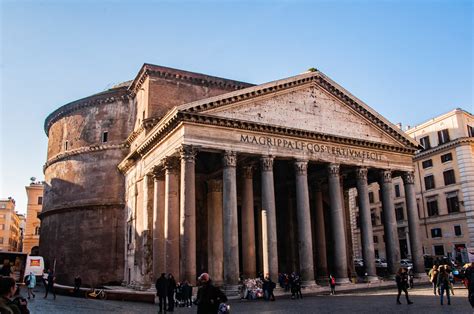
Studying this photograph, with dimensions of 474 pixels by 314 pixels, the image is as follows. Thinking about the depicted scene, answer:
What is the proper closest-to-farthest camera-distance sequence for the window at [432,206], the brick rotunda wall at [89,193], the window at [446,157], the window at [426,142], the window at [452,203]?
1. the brick rotunda wall at [89,193]
2. the window at [452,203]
3. the window at [446,157]
4. the window at [432,206]
5. the window at [426,142]

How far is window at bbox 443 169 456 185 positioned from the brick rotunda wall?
23167mm

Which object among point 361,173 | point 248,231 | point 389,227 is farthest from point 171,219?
point 389,227

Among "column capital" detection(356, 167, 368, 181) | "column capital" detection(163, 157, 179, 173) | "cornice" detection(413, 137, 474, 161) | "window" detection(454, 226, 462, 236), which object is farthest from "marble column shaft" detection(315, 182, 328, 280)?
"window" detection(454, 226, 462, 236)

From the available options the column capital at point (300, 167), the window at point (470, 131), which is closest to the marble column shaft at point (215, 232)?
the column capital at point (300, 167)

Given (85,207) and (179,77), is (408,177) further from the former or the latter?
(85,207)

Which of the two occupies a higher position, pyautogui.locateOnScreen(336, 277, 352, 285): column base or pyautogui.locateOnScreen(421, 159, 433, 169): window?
pyautogui.locateOnScreen(421, 159, 433, 169): window

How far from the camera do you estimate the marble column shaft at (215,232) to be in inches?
853

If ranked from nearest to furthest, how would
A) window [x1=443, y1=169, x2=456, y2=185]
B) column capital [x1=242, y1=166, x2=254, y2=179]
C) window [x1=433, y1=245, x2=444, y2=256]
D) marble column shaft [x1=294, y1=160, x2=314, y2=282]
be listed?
marble column shaft [x1=294, y1=160, x2=314, y2=282] < column capital [x1=242, y1=166, x2=254, y2=179] < window [x1=443, y1=169, x2=456, y2=185] < window [x1=433, y1=245, x2=444, y2=256]

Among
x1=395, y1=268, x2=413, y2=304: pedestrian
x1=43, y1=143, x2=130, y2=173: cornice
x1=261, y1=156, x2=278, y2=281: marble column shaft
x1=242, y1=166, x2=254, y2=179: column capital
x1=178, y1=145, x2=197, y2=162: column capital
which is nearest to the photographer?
x1=395, y1=268, x2=413, y2=304: pedestrian

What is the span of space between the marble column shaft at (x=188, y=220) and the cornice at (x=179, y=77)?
9.19 m

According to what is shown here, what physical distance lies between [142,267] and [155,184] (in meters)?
4.70

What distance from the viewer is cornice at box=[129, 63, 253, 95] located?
83.2ft

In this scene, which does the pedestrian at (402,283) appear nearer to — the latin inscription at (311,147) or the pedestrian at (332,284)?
the pedestrian at (332,284)

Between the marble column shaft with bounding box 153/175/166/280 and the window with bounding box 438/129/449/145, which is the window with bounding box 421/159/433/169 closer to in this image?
the window with bounding box 438/129/449/145
